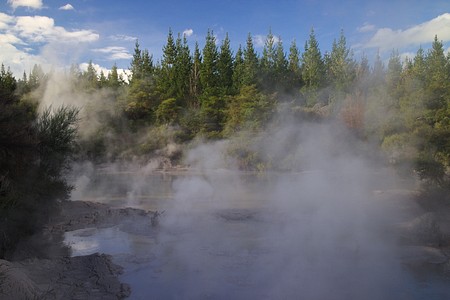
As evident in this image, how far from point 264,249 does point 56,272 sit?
4.60 meters

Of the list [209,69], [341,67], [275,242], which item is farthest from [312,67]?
[275,242]

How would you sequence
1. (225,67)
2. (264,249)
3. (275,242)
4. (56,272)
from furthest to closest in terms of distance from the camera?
(225,67)
(275,242)
(264,249)
(56,272)

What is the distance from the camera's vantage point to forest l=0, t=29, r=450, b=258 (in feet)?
34.6

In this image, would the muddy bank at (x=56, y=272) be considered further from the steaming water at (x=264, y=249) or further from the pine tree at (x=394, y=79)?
the pine tree at (x=394, y=79)

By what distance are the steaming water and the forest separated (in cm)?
213

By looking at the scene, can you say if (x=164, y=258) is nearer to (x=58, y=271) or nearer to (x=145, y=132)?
(x=58, y=271)

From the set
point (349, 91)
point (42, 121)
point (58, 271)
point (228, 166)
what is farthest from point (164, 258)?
point (349, 91)

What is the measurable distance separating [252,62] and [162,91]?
1008 centimetres

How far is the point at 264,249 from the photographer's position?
9609mm

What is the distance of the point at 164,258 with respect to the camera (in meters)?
9.05

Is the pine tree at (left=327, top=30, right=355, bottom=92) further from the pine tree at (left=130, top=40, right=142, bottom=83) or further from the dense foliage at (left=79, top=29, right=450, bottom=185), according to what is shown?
the pine tree at (left=130, top=40, right=142, bottom=83)

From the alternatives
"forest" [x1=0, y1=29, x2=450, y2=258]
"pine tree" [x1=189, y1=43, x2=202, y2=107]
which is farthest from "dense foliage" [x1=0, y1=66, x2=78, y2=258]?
"pine tree" [x1=189, y1=43, x2=202, y2=107]

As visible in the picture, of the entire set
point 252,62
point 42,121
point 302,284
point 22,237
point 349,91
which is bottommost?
point 302,284

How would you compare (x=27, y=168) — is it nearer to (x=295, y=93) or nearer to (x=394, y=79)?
(x=394, y=79)
